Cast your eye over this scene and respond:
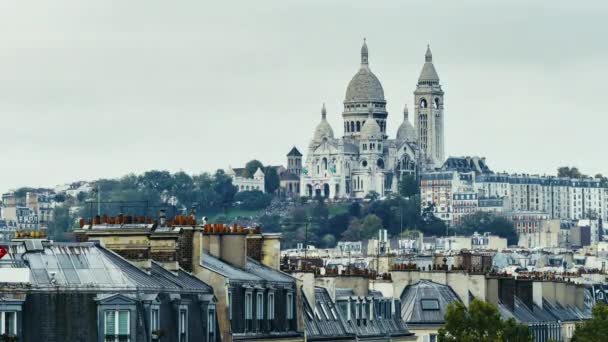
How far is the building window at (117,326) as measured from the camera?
3750 cm

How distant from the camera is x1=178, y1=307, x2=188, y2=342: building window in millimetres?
39594

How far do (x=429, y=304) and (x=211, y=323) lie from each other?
1780 cm

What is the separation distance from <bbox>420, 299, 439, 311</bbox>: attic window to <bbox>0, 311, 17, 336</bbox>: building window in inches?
870

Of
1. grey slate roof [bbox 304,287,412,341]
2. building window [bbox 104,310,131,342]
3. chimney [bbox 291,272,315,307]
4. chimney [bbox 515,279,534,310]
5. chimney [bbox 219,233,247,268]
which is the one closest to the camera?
building window [bbox 104,310,131,342]

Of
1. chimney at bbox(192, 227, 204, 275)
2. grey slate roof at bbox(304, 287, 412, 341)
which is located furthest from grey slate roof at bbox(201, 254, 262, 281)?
grey slate roof at bbox(304, 287, 412, 341)

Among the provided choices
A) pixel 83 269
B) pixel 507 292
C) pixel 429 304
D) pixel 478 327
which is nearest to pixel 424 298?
pixel 429 304

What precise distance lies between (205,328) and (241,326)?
100 inches

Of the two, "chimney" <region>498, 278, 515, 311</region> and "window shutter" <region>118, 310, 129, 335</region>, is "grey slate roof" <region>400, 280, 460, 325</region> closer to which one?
"chimney" <region>498, 278, 515, 311</region>

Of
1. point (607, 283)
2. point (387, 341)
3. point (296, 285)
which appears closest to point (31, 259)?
point (296, 285)

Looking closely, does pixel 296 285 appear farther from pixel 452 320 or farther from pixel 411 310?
pixel 411 310

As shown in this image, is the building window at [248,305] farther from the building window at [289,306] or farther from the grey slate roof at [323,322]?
the grey slate roof at [323,322]

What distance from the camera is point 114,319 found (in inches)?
1484

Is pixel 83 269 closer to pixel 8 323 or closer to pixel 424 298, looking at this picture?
pixel 8 323

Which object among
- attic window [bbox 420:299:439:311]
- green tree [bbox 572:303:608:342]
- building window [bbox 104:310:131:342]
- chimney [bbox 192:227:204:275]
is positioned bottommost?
green tree [bbox 572:303:608:342]
